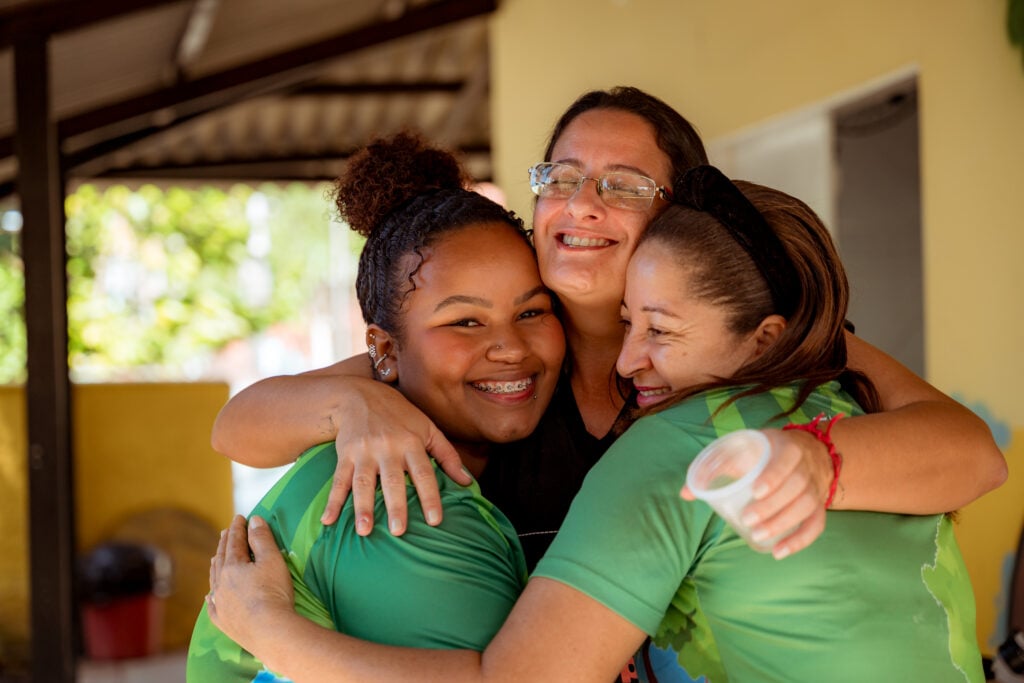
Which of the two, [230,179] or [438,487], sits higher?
[230,179]

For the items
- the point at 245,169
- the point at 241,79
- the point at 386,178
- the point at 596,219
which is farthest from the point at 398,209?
the point at 245,169

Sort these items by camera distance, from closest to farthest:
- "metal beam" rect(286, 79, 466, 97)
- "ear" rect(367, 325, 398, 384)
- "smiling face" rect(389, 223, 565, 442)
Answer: "smiling face" rect(389, 223, 565, 442), "ear" rect(367, 325, 398, 384), "metal beam" rect(286, 79, 466, 97)

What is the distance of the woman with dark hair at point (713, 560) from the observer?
147cm

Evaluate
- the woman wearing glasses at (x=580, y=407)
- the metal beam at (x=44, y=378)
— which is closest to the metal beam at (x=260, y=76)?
the metal beam at (x=44, y=378)

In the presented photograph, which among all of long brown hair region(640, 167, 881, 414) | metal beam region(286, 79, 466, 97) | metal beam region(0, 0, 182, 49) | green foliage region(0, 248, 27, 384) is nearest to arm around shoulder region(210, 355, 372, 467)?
long brown hair region(640, 167, 881, 414)

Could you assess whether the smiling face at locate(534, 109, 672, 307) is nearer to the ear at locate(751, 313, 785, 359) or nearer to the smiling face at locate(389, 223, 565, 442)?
the smiling face at locate(389, 223, 565, 442)

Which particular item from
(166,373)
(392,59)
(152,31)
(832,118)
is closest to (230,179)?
(392,59)

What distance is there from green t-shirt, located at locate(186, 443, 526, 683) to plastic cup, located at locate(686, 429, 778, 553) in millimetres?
461

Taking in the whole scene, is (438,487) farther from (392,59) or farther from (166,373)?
(166,373)

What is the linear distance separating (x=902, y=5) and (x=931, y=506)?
3250 millimetres

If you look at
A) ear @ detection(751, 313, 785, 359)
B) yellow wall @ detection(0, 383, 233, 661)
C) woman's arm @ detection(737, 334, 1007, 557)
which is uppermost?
ear @ detection(751, 313, 785, 359)

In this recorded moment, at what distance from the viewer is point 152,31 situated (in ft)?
23.9

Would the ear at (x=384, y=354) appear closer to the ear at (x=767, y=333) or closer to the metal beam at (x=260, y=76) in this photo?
the ear at (x=767, y=333)

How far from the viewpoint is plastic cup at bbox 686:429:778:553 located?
1.28m
